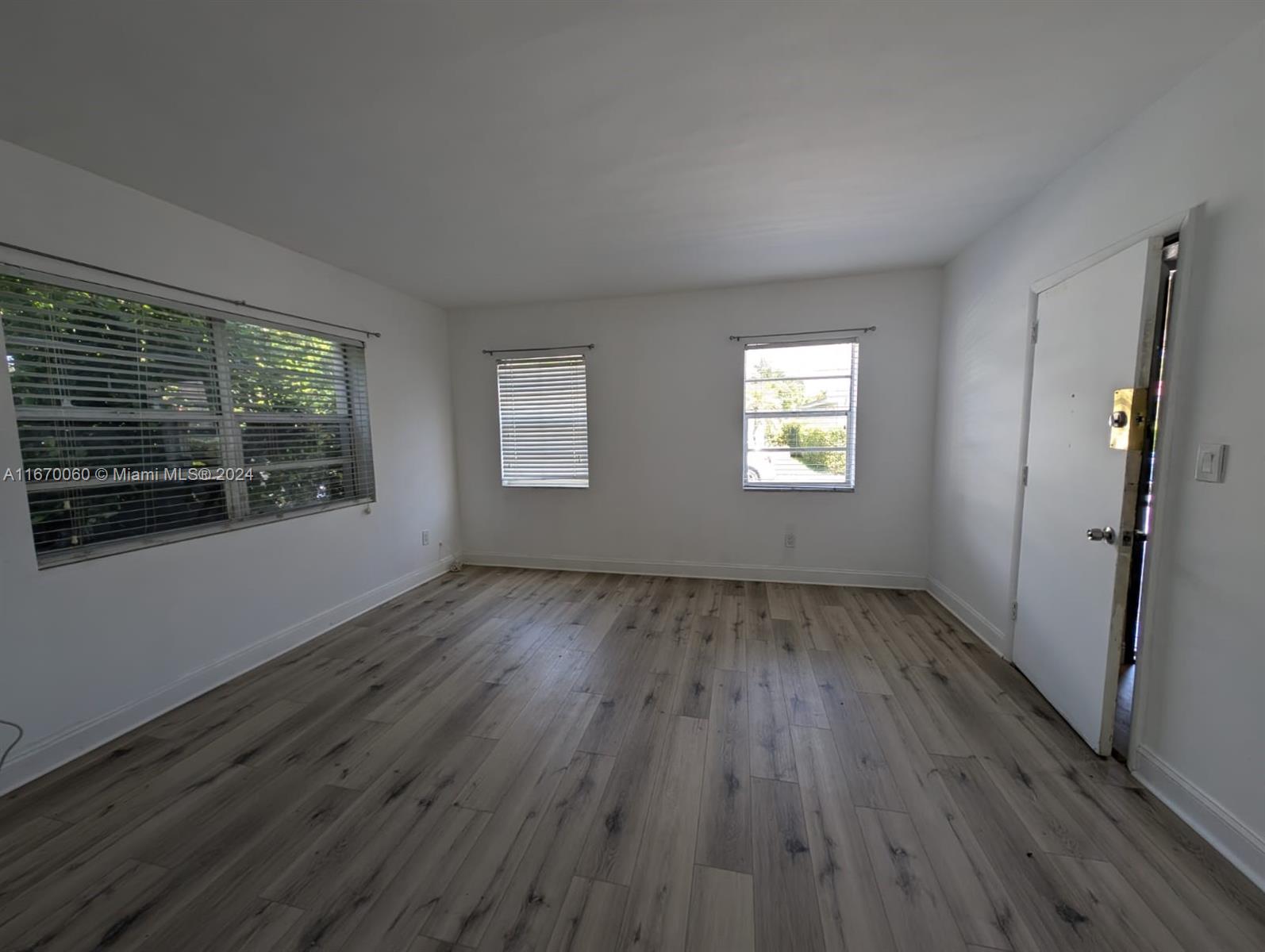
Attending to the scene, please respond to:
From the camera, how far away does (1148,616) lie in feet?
5.47

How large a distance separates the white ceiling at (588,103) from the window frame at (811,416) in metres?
1.11

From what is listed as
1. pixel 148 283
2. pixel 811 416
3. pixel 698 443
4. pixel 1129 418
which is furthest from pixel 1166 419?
pixel 148 283

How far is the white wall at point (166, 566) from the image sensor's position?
1.81 meters

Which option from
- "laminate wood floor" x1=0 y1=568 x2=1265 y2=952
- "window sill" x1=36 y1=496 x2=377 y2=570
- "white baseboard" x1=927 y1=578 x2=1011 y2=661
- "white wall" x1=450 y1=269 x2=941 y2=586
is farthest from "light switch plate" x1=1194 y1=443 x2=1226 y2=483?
"window sill" x1=36 y1=496 x2=377 y2=570

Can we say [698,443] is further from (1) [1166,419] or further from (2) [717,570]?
(1) [1166,419]

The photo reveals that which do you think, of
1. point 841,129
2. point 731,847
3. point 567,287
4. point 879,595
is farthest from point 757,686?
point 567,287

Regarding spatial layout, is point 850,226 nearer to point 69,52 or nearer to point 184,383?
point 69,52

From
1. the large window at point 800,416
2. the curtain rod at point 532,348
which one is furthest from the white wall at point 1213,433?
the curtain rod at point 532,348

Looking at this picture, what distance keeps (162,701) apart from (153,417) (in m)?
1.39

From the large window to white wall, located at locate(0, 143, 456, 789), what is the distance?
299 centimetres

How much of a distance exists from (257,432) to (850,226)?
3.76 metres

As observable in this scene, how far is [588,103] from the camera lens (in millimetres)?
1644

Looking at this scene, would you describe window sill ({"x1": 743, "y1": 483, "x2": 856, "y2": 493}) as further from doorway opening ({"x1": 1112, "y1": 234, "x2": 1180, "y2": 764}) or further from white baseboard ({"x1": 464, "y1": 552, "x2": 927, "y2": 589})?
doorway opening ({"x1": 1112, "y1": 234, "x2": 1180, "y2": 764})

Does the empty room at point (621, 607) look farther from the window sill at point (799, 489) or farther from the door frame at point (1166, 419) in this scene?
the window sill at point (799, 489)
